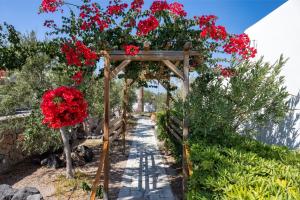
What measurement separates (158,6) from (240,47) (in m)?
2.09

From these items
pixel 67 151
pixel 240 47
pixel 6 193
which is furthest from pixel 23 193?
pixel 240 47

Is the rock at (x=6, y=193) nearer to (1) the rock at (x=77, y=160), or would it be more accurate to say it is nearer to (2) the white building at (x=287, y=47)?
(1) the rock at (x=77, y=160)

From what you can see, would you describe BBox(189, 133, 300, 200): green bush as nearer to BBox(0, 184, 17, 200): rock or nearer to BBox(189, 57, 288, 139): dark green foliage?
BBox(189, 57, 288, 139): dark green foliage

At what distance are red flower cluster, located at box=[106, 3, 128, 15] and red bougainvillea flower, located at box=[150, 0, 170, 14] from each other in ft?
2.05

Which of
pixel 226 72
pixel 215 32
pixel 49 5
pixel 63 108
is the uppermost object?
pixel 49 5

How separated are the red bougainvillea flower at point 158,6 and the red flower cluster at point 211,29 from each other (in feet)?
2.80

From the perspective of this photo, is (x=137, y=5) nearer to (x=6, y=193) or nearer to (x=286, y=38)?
(x=286, y=38)

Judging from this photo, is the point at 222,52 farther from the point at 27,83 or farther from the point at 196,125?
the point at 27,83

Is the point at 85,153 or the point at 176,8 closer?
the point at 176,8

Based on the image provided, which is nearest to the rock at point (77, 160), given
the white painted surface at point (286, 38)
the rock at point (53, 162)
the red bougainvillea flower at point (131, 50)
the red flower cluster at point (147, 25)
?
the rock at point (53, 162)

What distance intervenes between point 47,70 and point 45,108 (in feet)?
7.74

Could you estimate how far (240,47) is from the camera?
597 centimetres

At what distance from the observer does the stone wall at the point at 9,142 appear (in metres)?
7.99

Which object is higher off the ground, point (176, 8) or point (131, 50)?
point (176, 8)
